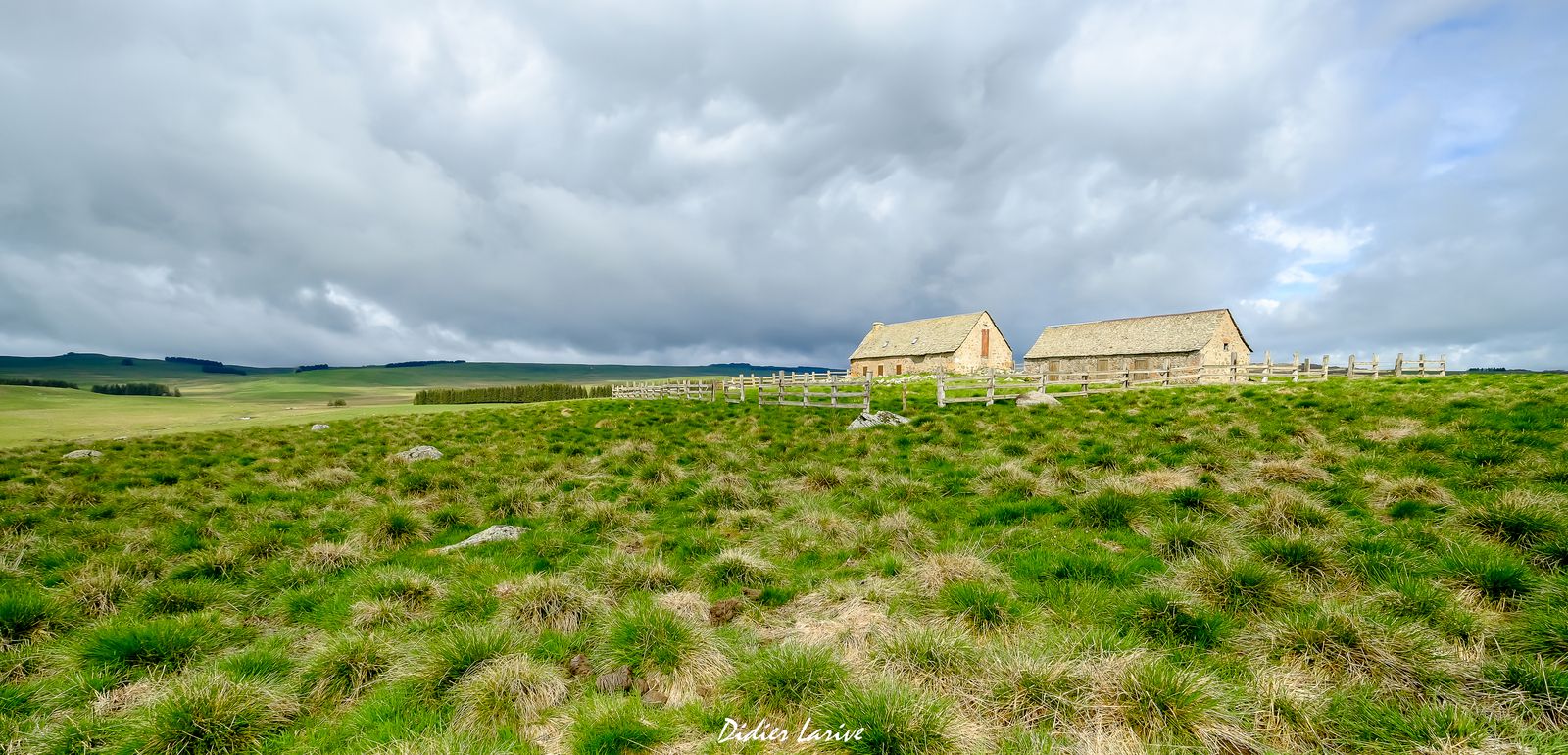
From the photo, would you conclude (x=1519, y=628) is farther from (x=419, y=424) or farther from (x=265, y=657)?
(x=419, y=424)

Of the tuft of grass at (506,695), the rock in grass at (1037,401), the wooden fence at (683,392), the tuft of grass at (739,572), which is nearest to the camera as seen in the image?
the tuft of grass at (506,695)

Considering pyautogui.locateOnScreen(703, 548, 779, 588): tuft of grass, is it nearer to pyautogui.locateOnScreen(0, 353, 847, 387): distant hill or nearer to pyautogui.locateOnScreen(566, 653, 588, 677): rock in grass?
pyautogui.locateOnScreen(566, 653, 588, 677): rock in grass

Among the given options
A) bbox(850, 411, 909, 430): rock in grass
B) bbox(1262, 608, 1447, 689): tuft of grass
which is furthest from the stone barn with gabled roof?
bbox(1262, 608, 1447, 689): tuft of grass

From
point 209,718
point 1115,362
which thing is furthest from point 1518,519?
point 1115,362

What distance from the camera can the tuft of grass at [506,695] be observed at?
3908 mm

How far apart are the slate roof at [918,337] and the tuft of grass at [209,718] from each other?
48279 mm

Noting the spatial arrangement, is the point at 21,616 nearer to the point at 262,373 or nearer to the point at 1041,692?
the point at 1041,692

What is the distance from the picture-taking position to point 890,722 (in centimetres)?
347

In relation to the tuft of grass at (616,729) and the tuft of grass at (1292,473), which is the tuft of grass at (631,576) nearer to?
the tuft of grass at (616,729)

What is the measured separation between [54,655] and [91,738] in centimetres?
→ 171

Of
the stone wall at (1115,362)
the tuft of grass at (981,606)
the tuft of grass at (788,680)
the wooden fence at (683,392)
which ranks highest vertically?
the stone wall at (1115,362)

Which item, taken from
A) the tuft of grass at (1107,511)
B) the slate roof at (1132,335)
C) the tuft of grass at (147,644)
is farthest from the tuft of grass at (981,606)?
the slate roof at (1132,335)

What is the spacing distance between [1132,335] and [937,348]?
49.7 ft

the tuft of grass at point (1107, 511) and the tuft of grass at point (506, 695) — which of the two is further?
the tuft of grass at point (1107, 511)
